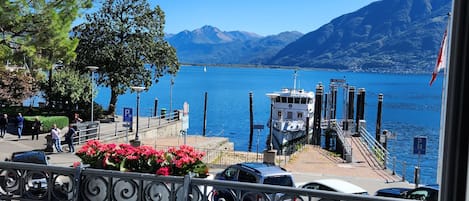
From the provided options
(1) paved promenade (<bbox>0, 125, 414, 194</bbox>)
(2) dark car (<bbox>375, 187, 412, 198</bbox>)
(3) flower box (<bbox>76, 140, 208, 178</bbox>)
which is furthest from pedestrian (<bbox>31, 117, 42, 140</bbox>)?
(3) flower box (<bbox>76, 140, 208, 178</bbox>)

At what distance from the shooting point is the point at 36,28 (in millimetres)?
12008

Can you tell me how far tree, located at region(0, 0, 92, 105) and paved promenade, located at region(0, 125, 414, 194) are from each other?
309 inches

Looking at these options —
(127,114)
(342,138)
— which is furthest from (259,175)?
(342,138)

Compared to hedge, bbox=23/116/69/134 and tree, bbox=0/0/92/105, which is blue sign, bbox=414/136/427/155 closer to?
tree, bbox=0/0/92/105

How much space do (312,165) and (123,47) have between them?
18.2 m

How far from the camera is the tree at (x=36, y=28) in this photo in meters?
10.8

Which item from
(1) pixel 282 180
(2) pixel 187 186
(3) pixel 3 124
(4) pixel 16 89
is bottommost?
(3) pixel 3 124

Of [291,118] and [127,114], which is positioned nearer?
[127,114]

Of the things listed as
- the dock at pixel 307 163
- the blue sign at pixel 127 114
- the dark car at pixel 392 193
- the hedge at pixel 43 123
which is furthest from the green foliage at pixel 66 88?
the dark car at pixel 392 193

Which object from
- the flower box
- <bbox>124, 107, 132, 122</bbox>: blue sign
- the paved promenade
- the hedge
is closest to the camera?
the flower box

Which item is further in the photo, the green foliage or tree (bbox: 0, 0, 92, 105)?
the green foliage

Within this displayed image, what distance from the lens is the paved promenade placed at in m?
20.5

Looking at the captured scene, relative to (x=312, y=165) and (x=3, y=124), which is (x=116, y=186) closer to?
(x=3, y=124)

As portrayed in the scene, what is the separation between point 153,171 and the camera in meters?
5.39
